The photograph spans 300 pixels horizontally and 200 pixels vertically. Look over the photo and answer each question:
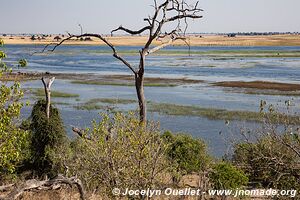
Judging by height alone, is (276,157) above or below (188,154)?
above


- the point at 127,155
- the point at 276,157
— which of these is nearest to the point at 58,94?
the point at 276,157

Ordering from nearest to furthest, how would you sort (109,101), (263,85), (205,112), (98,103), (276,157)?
(276,157), (205,112), (98,103), (109,101), (263,85)

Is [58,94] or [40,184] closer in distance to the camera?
[40,184]

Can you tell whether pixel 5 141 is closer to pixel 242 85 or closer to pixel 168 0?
pixel 168 0

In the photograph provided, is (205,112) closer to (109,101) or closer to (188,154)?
(109,101)

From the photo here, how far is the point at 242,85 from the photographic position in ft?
142

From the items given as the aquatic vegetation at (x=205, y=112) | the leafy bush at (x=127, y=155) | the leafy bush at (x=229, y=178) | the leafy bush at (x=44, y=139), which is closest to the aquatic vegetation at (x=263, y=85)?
the aquatic vegetation at (x=205, y=112)

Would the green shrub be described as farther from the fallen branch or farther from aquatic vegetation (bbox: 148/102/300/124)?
aquatic vegetation (bbox: 148/102/300/124)

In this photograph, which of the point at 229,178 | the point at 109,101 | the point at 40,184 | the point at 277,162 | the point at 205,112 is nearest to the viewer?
the point at 40,184

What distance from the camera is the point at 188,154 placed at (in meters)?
15.3

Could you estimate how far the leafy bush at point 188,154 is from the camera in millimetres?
15258

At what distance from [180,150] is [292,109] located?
1293 cm

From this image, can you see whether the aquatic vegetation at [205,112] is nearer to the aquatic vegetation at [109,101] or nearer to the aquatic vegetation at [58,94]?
the aquatic vegetation at [109,101]

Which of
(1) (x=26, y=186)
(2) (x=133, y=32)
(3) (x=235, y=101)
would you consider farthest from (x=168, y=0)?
(3) (x=235, y=101)
